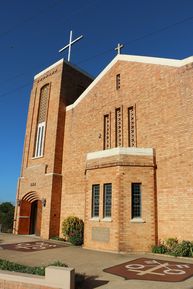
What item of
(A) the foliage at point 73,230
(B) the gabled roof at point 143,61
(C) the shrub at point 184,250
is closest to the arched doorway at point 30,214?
(A) the foliage at point 73,230

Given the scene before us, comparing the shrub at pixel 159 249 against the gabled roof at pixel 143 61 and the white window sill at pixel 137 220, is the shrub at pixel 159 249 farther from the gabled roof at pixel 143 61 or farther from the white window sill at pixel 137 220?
the gabled roof at pixel 143 61

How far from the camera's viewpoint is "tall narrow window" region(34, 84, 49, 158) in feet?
75.3

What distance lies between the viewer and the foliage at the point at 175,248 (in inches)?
496

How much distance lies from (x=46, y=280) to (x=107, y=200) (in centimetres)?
841

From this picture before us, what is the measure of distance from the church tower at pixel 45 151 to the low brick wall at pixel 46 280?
11813 mm

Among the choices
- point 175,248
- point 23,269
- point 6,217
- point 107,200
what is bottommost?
point 23,269

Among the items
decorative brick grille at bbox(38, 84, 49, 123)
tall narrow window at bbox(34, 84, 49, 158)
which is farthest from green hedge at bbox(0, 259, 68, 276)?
decorative brick grille at bbox(38, 84, 49, 123)

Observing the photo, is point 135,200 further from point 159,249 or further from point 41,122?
point 41,122

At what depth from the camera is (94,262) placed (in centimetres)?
1141

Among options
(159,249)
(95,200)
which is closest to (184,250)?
(159,249)

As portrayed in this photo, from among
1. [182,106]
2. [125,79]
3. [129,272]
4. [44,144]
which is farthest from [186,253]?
[44,144]

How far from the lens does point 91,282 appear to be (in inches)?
332

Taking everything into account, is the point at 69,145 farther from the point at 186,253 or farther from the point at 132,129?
the point at 186,253

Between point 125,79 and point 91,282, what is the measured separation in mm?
13592
